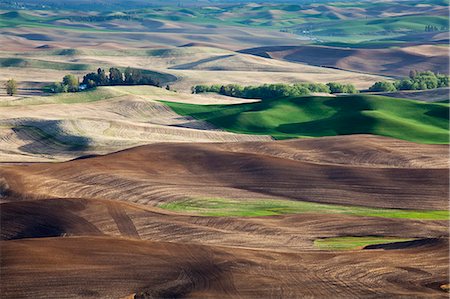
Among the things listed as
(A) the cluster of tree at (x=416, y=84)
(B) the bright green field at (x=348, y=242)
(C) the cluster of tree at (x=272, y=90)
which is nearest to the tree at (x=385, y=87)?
(A) the cluster of tree at (x=416, y=84)

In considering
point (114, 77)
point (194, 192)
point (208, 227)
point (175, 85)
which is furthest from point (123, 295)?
point (175, 85)

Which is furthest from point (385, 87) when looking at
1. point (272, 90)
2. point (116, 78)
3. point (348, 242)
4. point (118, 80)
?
point (348, 242)

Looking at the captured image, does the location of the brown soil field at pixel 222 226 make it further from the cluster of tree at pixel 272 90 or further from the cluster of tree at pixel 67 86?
the cluster of tree at pixel 67 86

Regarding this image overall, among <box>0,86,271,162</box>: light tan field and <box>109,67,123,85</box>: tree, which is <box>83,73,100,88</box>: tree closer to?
<box>109,67,123,85</box>: tree

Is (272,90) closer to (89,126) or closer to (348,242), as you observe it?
(89,126)

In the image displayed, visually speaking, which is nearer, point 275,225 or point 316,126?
point 275,225

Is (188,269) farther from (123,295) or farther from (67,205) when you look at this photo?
(67,205)
